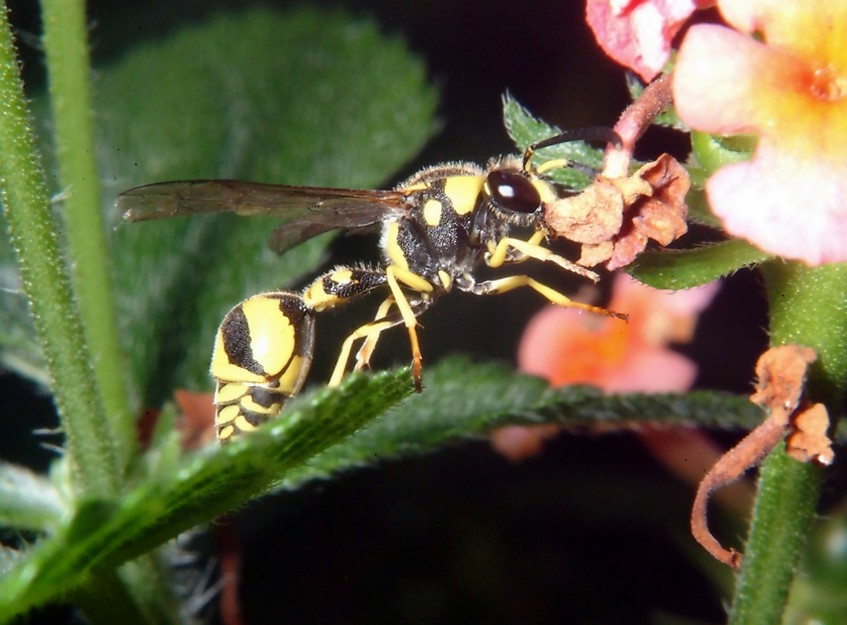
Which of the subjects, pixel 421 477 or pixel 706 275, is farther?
pixel 421 477

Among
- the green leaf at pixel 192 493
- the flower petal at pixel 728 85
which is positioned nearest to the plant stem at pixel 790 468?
the flower petal at pixel 728 85

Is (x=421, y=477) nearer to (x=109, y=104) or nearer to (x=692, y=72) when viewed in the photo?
(x=109, y=104)

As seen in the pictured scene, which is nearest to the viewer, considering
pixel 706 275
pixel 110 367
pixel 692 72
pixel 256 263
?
pixel 692 72

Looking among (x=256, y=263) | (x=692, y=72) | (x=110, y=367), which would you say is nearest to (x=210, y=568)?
(x=110, y=367)

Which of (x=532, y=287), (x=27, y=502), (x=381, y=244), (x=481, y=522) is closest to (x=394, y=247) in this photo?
(x=381, y=244)

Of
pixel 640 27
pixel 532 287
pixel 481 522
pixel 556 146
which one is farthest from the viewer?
pixel 481 522

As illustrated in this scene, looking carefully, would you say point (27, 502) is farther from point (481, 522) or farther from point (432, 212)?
point (481, 522)
